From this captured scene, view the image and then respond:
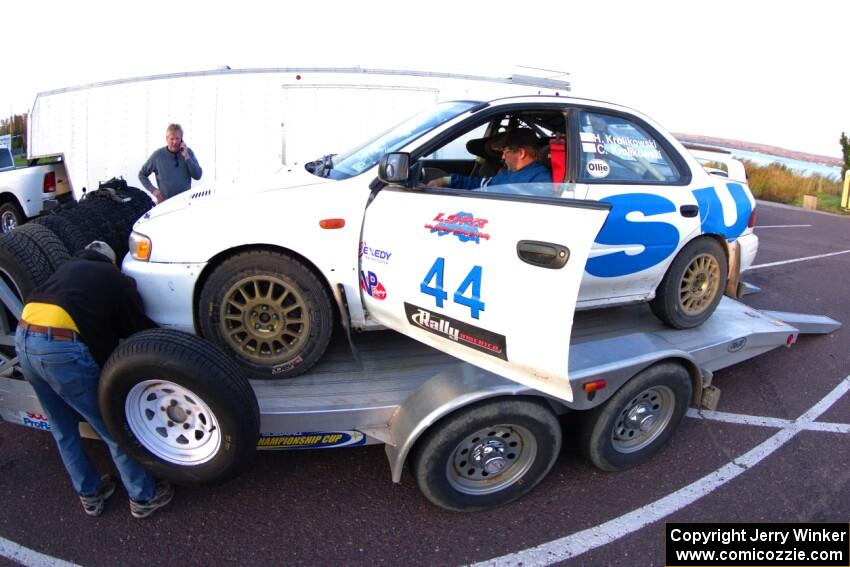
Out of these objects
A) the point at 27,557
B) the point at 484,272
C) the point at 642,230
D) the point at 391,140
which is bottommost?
the point at 27,557

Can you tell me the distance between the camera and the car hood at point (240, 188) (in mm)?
3186

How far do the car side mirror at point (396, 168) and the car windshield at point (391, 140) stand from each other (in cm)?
31

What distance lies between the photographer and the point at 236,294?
124 inches

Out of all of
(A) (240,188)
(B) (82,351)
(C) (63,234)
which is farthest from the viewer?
(C) (63,234)

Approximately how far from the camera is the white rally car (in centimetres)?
251

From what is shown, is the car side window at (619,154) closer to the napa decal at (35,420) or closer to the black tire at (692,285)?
the black tire at (692,285)

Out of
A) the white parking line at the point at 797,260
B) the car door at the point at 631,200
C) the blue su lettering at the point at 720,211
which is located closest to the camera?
the car door at the point at 631,200

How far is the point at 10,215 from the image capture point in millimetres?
8008

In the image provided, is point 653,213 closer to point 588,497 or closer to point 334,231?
point 588,497

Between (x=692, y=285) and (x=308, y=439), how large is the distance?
2.88 meters

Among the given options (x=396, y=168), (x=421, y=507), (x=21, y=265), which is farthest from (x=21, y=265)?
(x=421, y=507)

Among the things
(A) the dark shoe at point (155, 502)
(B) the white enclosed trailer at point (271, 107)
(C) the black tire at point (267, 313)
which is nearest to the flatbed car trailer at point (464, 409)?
(C) the black tire at point (267, 313)

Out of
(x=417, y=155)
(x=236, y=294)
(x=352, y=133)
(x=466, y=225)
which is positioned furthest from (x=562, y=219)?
(x=352, y=133)

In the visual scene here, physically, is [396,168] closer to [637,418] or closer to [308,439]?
[308,439]
